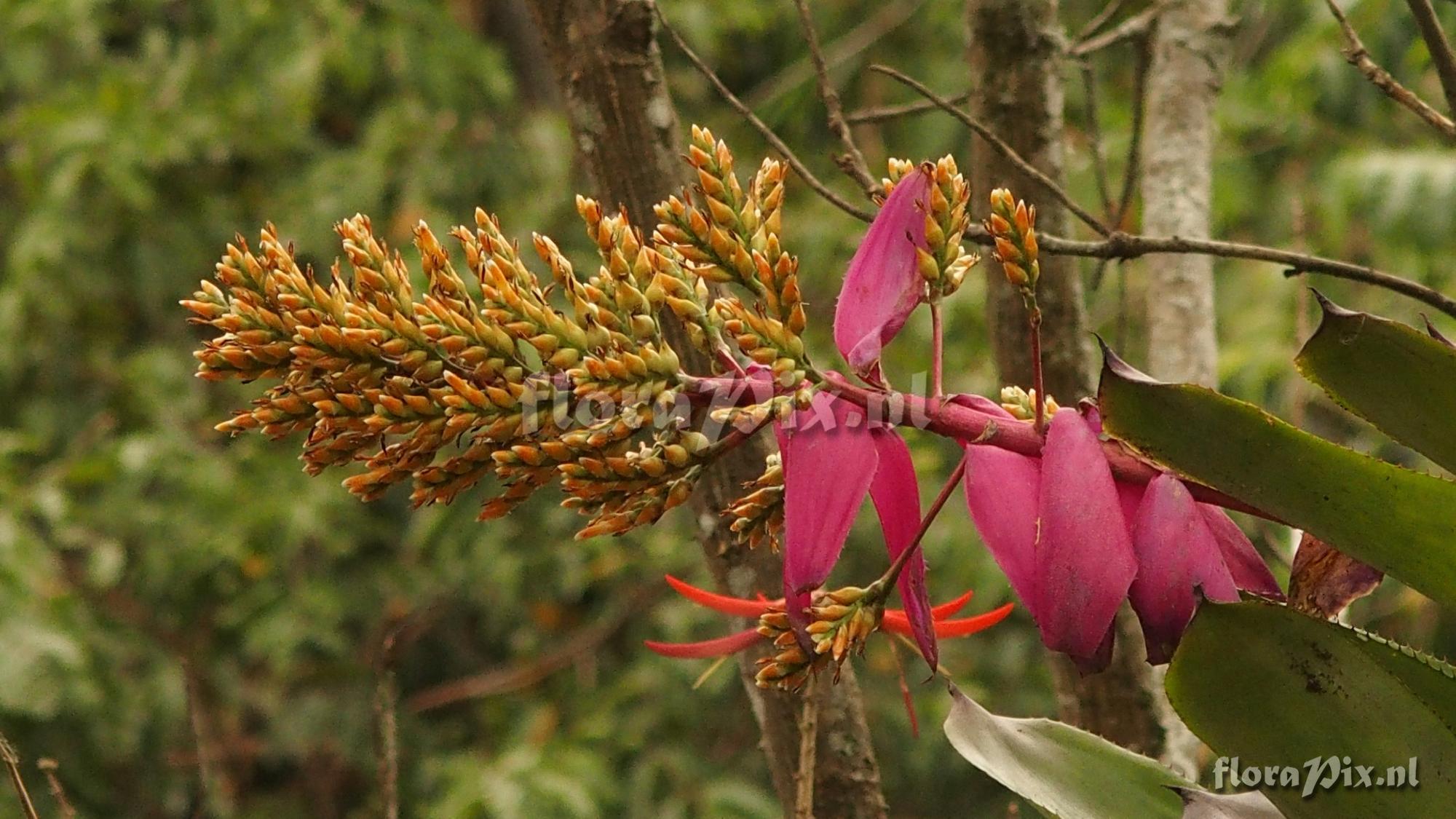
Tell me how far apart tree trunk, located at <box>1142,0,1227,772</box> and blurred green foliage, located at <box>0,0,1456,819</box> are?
105 cm

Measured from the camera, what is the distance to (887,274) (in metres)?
0.54

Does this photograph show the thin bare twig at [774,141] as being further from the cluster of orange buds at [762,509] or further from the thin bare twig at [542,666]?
the thin bare twig at [542,666]

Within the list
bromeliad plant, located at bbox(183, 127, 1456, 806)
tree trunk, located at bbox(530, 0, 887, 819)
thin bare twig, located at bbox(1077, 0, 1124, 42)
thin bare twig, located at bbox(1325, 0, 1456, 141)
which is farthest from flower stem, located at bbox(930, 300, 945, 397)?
thin bare twig, located at bbox(1077, 0, 1124, 42)

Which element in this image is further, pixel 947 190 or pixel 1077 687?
pixel 1077 687

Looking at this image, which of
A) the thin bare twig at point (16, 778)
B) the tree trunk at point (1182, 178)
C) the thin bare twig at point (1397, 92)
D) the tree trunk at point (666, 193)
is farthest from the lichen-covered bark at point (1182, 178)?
the thin bare twig at point (16, 778)

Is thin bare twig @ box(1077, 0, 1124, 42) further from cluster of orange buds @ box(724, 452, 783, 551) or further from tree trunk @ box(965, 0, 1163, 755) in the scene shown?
cluster of orange buds @ box(724, 452, 783, 551)

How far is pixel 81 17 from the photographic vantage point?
9.25ft

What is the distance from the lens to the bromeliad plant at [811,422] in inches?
18.8

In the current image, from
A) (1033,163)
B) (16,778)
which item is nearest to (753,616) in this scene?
(16,778)

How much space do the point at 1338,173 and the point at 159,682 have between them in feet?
7.77

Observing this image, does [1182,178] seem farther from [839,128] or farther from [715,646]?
[715,646]

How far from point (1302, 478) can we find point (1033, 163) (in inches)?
21.7

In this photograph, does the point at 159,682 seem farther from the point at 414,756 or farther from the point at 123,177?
the point at 123,177

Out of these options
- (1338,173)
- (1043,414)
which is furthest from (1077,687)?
(1338,173)
